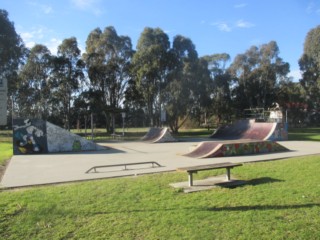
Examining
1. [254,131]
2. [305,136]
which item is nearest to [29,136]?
[254,131]

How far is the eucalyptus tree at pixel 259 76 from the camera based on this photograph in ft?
141

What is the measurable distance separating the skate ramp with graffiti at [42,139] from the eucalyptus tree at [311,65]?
3384 centimetres

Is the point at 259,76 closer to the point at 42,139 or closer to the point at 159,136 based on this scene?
the point at 159,136

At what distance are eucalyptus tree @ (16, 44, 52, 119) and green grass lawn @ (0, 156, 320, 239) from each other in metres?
32.1

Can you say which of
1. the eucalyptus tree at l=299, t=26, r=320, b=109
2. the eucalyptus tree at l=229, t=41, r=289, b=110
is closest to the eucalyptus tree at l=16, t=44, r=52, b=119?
the eucalyptus tree at l=229, t=41, r=289, b=110

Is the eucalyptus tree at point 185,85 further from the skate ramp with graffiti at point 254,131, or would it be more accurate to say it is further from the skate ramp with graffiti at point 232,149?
the skate ramp with graffiti at point 232,149

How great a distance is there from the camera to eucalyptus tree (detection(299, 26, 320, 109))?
4181 cm

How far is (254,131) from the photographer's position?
80.2 ft

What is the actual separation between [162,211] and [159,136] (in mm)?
19821

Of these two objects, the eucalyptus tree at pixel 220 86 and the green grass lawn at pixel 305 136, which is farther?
the eucalyptus tree at pixel 220 86

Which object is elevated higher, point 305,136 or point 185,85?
point 185,85

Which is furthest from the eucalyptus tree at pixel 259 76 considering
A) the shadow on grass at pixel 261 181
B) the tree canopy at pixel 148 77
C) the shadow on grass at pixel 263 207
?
the shadow on grass at pixel 263 207

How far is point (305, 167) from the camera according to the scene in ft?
30.0

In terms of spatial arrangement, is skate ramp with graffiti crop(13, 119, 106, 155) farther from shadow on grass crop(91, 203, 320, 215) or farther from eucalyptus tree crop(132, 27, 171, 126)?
eucalyptus tree crop(132, 27, 171, 126)
